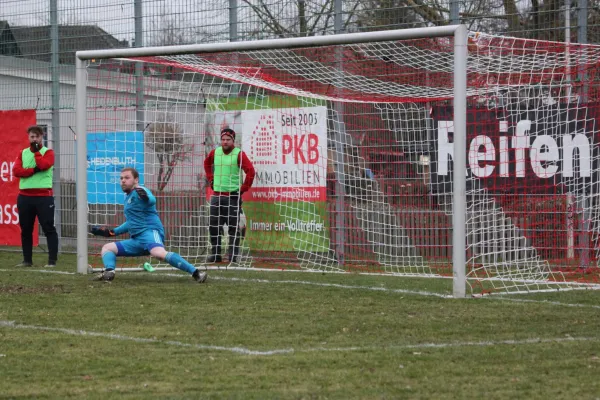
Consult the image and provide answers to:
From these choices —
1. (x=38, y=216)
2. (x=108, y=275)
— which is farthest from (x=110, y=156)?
(x=108, y=275)

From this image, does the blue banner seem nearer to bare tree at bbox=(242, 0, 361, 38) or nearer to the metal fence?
the metal fence

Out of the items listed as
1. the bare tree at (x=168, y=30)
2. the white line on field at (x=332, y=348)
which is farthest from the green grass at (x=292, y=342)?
the bare tree at (x=168, y=30)

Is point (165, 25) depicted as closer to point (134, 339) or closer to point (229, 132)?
point (229, 132)

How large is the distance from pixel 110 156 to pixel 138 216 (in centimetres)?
250

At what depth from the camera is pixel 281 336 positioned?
721 centimetres

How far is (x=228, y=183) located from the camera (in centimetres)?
1302

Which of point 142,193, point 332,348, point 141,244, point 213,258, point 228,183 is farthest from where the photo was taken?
point 228,183

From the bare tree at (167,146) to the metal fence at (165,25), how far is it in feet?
6.45

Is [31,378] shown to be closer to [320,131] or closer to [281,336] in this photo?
[281,336]

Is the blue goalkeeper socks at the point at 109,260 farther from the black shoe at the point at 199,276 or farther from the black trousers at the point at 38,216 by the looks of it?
the black trousers at the point at 38,216

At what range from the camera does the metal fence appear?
40.7ft

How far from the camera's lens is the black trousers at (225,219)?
12.7 metres

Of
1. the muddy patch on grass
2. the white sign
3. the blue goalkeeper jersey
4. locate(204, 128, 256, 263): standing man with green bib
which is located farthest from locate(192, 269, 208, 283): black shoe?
the white sign

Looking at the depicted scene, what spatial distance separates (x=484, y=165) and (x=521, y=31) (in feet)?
5.95
